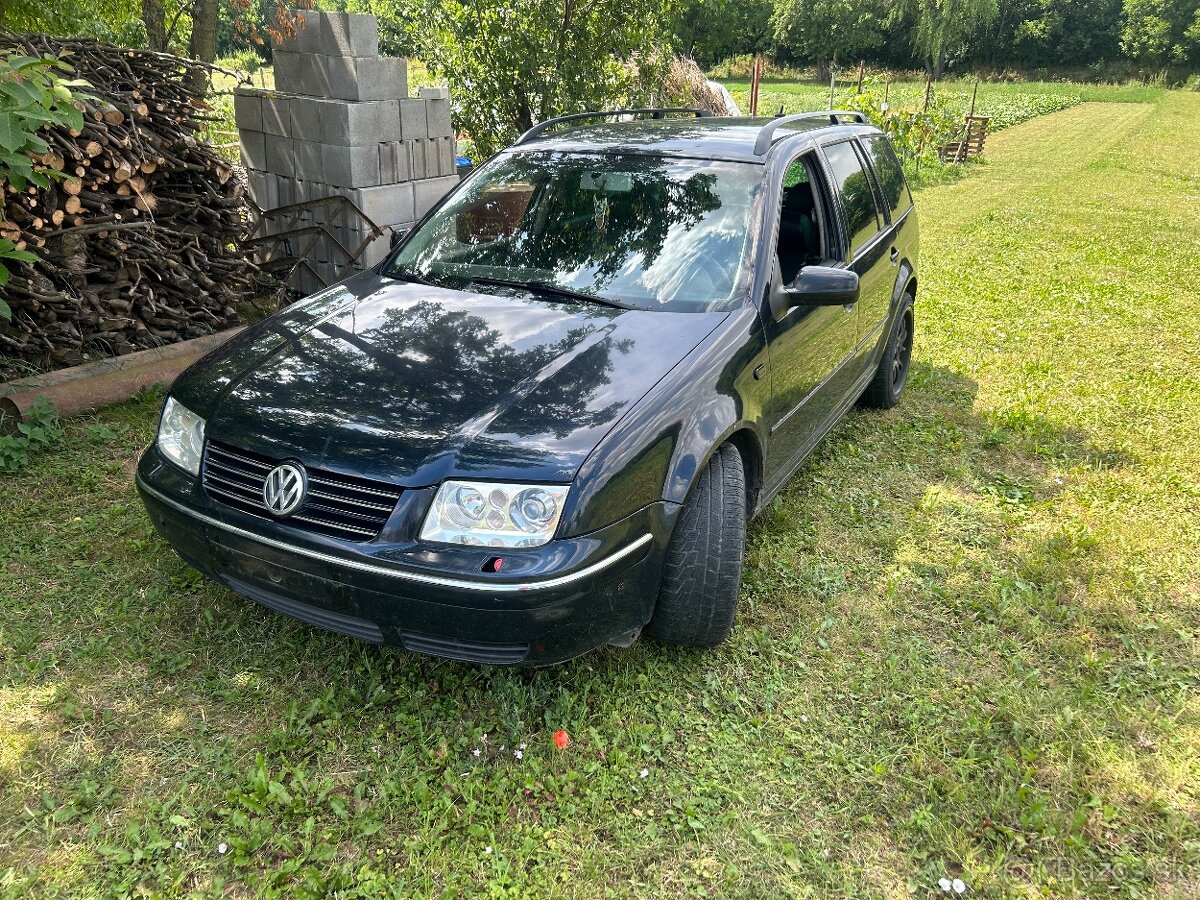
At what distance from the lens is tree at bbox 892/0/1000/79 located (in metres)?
52.6

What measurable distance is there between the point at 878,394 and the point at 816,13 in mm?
68633

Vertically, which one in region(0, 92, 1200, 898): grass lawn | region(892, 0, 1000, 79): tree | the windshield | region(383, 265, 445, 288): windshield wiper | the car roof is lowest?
region(0, 92, 1200, 898): grass lawn

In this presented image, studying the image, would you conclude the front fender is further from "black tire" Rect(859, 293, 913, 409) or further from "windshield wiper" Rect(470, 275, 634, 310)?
"black tire" Rect(859, 293, 913, 409)

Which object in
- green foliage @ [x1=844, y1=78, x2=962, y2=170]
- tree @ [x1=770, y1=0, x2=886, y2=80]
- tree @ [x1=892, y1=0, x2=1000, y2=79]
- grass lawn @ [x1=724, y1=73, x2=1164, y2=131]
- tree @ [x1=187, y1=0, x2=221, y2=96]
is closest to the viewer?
tree @ [x1=187, y1=0, x2=221, y2=96]

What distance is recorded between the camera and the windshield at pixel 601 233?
336 cm

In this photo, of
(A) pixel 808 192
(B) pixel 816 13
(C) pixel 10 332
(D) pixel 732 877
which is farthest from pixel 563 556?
(B) pixel 816 13

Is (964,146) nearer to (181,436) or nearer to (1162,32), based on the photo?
(181,436)

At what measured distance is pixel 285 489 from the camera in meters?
2.55

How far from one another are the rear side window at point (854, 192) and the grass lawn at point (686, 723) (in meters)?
1.23

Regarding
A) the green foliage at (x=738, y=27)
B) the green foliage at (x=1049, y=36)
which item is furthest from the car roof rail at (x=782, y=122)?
the green foliage at (x=1049, y=36)

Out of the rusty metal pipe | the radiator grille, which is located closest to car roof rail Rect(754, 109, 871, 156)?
the radiator grille

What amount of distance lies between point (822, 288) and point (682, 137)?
3.50 ft

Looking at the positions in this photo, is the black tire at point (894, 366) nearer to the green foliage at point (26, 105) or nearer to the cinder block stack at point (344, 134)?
the cinder block stack at point (344, 134)

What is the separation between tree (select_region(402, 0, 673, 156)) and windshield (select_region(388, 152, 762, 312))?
15.1ft
